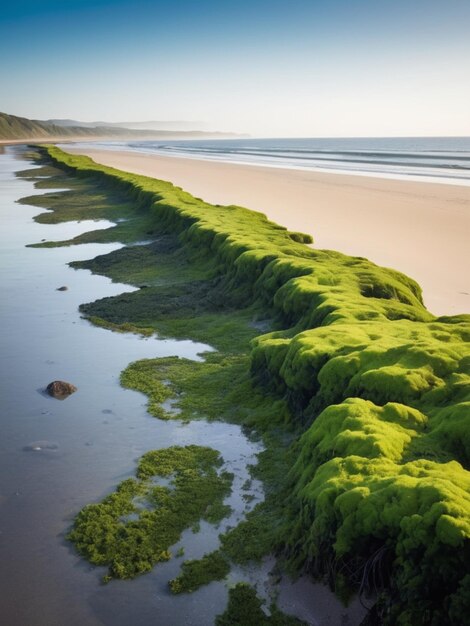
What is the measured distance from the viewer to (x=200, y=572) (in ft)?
16.0

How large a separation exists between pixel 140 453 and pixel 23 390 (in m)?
2.59

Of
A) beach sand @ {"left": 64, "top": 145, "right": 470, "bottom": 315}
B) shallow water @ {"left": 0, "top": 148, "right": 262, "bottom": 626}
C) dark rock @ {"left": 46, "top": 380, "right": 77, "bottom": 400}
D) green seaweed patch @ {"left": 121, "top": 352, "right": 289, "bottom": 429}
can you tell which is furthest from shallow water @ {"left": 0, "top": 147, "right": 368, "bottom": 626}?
beach sand @ {"left": 64, "top": 145, "right": 470, "bottom": 315}

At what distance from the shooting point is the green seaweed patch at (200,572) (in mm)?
4727

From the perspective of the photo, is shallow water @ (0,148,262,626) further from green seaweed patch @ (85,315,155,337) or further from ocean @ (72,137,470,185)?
ocean @ (72,137,470,185)

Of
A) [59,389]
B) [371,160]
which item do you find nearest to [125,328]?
[59,389]

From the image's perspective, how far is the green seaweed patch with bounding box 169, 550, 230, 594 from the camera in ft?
15.5

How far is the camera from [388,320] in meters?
8.45

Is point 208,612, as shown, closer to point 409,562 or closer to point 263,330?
point 409,562

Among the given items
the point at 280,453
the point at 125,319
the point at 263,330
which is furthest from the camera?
the point at 125,319

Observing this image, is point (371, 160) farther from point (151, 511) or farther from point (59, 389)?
point (151, 511)

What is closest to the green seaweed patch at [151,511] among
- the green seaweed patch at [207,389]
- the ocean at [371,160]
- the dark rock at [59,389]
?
the green seaweed patch at [207,389]

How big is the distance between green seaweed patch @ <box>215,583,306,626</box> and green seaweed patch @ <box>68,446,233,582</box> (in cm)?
78

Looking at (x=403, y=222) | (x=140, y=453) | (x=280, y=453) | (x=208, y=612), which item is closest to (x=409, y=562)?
(x=208, y=612)

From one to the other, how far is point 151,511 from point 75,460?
54.3 inches
